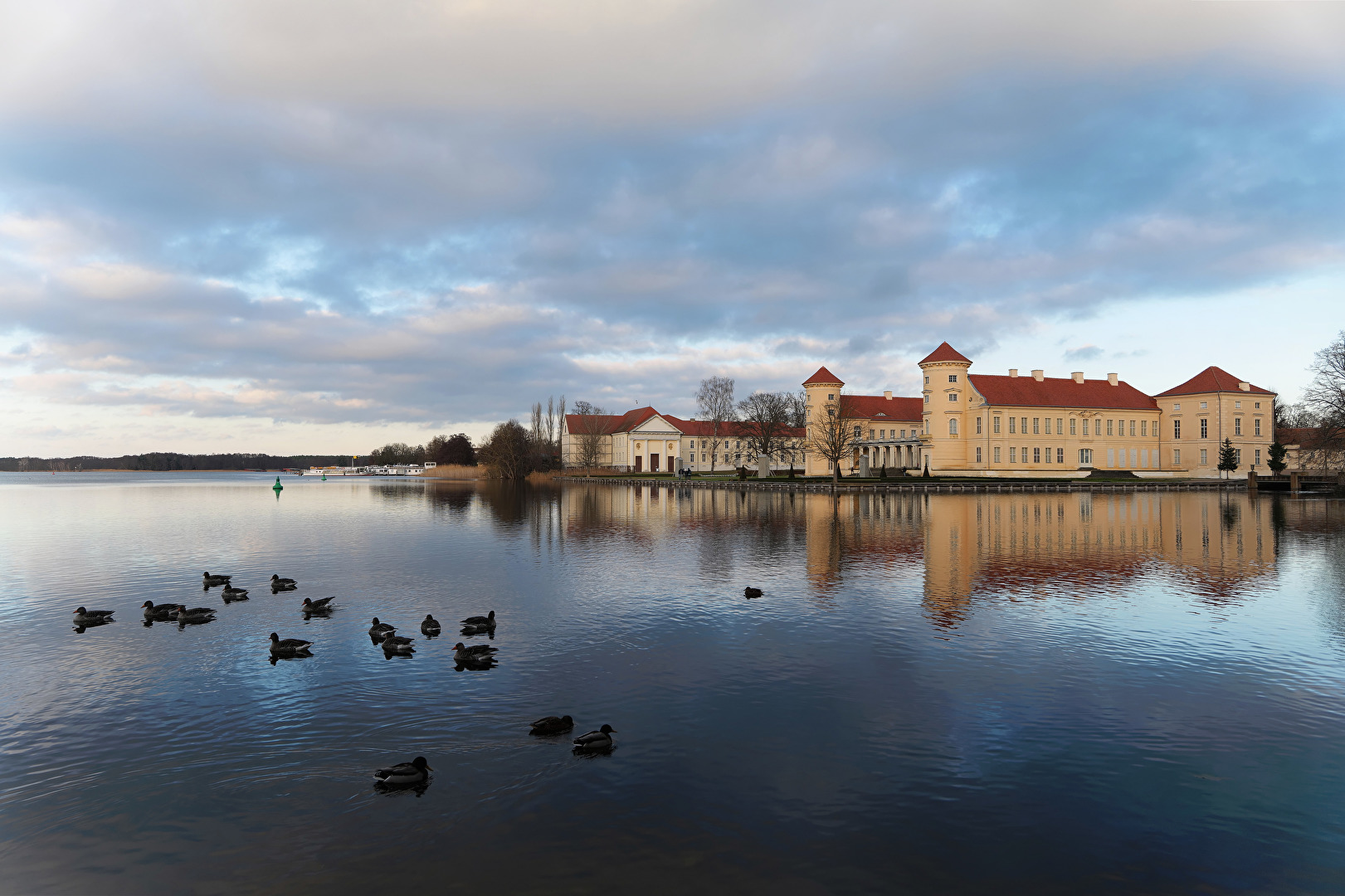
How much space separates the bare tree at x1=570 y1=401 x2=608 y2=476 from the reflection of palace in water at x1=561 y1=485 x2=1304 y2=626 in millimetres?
70399

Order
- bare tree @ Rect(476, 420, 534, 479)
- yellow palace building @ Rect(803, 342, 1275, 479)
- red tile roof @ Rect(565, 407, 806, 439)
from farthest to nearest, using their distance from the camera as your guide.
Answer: red tile roof @ Rect(565, 407, 806, 439) < bare tree @ Rect(476, 420, 534, 479) < yellow palace building @ Rect(803, 342, 1275, 479)

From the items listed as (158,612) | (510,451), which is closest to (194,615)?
(158,612)

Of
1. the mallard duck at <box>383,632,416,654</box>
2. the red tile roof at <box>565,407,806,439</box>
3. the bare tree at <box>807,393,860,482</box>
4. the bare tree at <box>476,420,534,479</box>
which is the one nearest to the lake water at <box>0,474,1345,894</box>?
the mallard duck at <box>383,632,416,654</box>

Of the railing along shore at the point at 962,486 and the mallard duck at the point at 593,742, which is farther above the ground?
the railing along shore at the point at 962,486

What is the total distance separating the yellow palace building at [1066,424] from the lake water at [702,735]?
251 feet

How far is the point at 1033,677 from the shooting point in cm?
1397

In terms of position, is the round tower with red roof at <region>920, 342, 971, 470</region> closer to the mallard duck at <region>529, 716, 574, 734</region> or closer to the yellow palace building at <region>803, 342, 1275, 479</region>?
the yellow palace building at <region>803, 342, 1275, 479</region>

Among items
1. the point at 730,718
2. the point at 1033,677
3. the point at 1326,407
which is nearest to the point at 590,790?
the point at 730,718

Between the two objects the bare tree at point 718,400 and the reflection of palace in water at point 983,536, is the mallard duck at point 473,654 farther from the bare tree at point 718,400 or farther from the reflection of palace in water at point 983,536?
the bare tree at point 718,400

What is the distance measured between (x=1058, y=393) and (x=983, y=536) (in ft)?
262

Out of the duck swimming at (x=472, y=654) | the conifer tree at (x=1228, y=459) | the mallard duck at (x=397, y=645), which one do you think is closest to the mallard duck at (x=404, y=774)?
the duck swimming at (x=472, y=654)

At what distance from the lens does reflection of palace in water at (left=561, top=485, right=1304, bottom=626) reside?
24469 millimetres

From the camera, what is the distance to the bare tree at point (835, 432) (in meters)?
92.4

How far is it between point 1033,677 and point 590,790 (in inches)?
352
